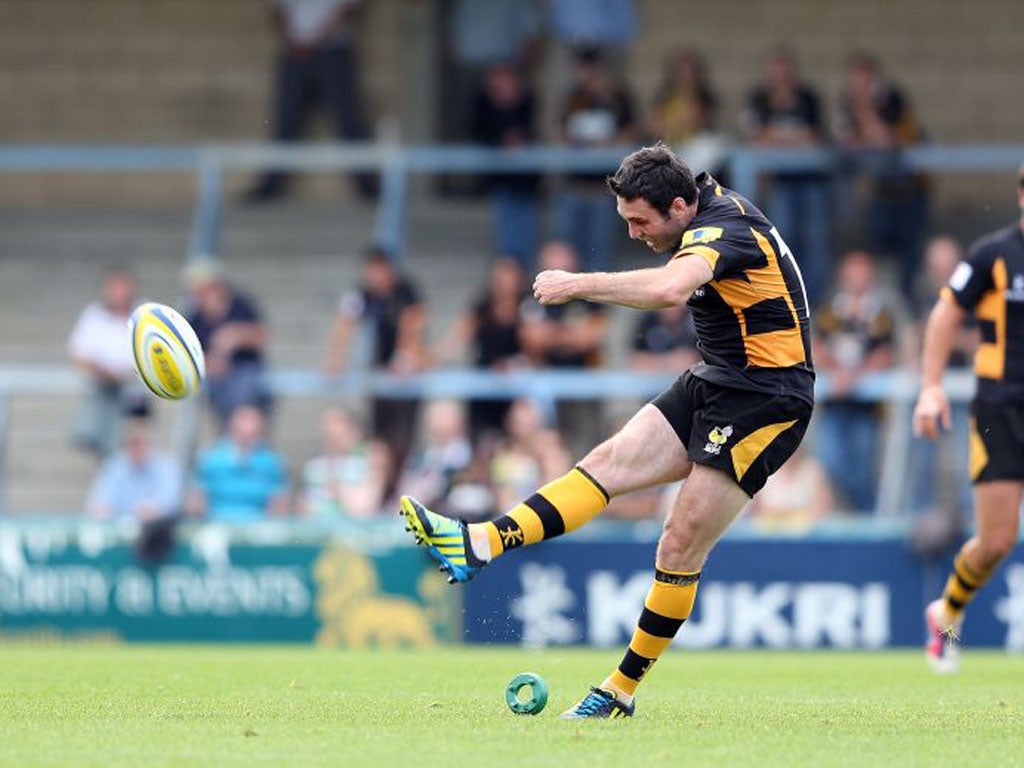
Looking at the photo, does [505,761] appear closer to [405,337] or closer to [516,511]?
[516,511]

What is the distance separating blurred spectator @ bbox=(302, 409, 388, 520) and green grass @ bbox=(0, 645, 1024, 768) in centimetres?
347

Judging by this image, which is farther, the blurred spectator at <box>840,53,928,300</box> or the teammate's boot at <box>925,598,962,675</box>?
the blurred spectator at <box>840,53,928,300</box>

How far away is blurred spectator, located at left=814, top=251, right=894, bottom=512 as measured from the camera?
51.3ft

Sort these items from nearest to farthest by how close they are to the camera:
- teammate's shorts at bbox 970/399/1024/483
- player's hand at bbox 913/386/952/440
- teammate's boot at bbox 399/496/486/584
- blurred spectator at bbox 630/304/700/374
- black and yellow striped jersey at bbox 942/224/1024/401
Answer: teammate's boot at bbox 399/496/486/584, player's hand at bbox 913/386/952/440, teammate's shorts at bbox 970/399/1024/483, black and yellow striped jersey at bbox 942/224/1024/401, blurred spectator at bbox 630/304/700/374

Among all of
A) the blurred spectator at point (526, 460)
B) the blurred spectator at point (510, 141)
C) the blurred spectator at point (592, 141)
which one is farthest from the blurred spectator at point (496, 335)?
the blurred spectator at point (510, 141)

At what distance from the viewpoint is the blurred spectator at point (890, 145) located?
17719 millimetres

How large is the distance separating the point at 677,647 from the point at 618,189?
24.1 feet

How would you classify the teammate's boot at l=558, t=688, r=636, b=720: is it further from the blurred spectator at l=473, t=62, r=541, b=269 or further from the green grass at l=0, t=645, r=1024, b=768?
the blurred spectator at l=473, t=62, r=541, b=269

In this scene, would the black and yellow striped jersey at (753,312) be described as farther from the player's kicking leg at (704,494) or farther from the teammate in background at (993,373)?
the teammate in background at (993,373)

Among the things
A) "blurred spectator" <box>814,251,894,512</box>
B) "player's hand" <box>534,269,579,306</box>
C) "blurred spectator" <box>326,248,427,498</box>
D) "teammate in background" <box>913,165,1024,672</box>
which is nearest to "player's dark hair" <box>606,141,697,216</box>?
"player's hand" <box>534,269,579,306</box>

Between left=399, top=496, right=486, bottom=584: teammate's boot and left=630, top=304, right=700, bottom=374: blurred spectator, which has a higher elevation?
left=630, top=304, right=700, bottom=374: blurred spectator

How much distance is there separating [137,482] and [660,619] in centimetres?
863

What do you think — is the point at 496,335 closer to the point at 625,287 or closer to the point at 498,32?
the point at 498,32

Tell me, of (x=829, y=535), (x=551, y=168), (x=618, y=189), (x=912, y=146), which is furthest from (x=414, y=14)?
(x=618, y=189)
